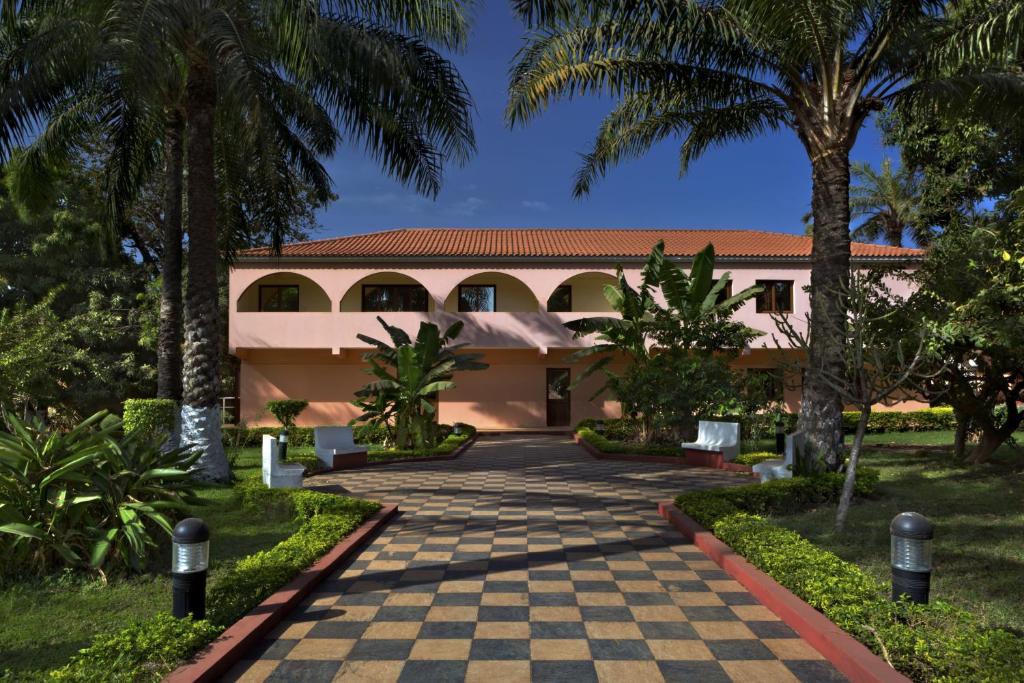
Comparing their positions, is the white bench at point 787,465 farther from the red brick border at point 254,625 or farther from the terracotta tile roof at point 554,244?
the terracotta tile roof at point 554,244

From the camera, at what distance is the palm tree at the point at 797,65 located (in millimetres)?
9273

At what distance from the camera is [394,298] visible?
25.0m

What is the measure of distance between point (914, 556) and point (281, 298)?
944 inches

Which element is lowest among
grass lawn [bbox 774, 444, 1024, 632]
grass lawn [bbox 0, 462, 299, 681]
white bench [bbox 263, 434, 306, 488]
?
grass lawn [bbox 0, 462, 299, 681]

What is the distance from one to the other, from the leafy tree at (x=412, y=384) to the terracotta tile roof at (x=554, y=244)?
24.2 ft

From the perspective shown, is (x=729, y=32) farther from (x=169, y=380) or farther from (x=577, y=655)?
(x=169, y=380)

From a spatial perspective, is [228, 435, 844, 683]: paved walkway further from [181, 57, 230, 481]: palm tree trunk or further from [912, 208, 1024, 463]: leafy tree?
[912, 208, 1024, 463]: leafy tree

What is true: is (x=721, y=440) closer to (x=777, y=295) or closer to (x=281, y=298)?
(x=777, y=295)

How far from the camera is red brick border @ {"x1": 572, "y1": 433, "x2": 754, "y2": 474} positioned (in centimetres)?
1348

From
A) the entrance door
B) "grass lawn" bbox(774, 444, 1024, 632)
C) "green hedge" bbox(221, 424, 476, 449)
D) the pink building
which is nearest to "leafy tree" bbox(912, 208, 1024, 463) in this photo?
"grass lawn" bbox(774, 444, 1024, 632)

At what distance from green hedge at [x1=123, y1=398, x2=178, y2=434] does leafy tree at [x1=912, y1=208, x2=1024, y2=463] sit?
1240 centimetres

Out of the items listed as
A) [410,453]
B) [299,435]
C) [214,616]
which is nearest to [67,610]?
[214,616]

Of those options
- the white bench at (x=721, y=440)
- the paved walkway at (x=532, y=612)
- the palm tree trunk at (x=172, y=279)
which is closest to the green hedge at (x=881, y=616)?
the paved walkway at (x=532, y=612)

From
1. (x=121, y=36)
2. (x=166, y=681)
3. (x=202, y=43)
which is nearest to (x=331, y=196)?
(x=202, y=43)
